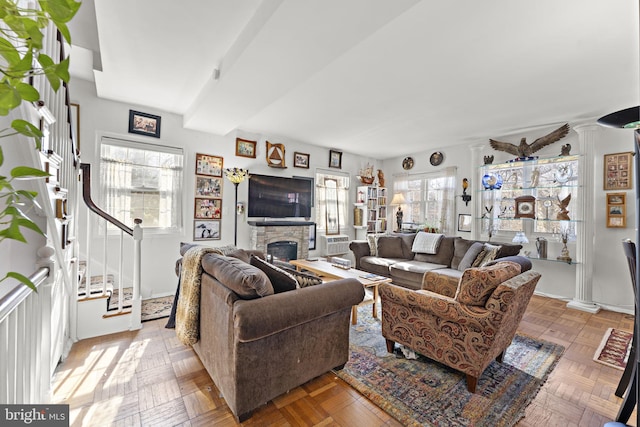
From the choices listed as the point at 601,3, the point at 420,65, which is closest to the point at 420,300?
the point at 420,65

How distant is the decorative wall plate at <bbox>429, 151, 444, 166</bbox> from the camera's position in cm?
577

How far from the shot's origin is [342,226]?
6.31 metres

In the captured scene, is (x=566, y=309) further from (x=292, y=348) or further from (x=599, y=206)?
(x=292, y=348)

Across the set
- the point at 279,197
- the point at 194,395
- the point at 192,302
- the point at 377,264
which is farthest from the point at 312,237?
the point at 194,395

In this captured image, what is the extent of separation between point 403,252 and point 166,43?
4306 mm

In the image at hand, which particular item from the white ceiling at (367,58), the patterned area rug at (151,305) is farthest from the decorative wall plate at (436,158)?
the patterned area rug at (151,305)

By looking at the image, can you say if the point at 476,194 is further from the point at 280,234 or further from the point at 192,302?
the point at 192,302

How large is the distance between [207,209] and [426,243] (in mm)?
3578

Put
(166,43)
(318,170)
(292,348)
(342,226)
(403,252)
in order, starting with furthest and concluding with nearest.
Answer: (342,226)
(318,170)
(403,252)
(166,43)
(292,348)

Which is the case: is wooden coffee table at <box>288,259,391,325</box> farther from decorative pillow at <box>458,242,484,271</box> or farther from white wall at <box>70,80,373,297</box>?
white wall at <box>70,80,373,297</box>

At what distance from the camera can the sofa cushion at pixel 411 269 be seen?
3.97m

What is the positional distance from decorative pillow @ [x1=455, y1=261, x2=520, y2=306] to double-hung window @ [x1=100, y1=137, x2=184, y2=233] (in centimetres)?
383

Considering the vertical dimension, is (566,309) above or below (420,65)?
below

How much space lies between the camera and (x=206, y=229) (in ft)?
14.4
